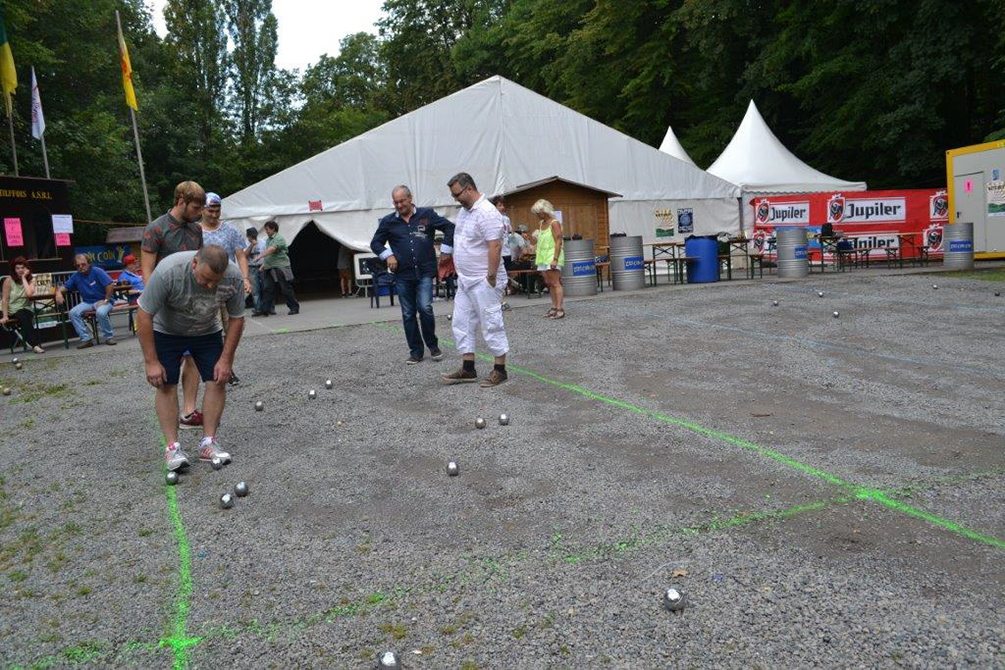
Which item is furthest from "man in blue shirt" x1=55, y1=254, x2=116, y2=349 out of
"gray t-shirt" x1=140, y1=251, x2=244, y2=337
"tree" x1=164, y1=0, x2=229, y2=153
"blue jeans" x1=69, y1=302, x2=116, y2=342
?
"tree" x1=164, y1=0, x2=229, y2=153

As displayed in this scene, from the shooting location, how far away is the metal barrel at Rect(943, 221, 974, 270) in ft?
57.7

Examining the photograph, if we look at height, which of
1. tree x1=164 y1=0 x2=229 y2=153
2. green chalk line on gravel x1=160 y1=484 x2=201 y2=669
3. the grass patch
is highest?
tree x1=164 y1=0 x2=229 y2=153

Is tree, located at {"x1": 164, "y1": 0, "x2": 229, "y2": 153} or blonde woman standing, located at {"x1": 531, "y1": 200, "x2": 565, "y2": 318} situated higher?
tree, located at {"x1": 164, "y1": 0, "x2": 229, "y2": 153}

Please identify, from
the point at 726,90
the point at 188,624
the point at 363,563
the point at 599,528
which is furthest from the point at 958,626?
the point at 726,90

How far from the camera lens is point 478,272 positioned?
294 inches

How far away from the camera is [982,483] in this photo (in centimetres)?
420

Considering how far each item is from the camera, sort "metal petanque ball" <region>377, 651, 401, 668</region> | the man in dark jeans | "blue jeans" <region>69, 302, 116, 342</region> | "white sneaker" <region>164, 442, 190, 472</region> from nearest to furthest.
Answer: "metal petanque ball" <region>377, 651, 401, 668</region>, "white sneaker" <region>164, 442, 190, 472</region>, the man in dark jeans, "blue jeans" <region>69, 302, 116, 342</region>

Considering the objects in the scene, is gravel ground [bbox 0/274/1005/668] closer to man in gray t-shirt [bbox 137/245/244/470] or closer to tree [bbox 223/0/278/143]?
man in gray t-shirt [bbox 137/245/244/470]

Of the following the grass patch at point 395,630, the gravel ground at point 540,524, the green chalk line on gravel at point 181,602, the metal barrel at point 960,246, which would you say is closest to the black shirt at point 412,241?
the gravel ground at point 540,524

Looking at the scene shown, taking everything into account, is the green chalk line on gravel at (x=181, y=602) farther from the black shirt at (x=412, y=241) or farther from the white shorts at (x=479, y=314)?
the black shirt at (x=412, y=241)

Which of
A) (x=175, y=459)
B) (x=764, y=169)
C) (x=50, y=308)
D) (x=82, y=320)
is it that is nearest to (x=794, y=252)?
(x=764, y=169)

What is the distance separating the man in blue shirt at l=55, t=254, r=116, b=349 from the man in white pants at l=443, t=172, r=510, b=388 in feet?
25.8

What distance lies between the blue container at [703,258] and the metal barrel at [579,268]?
3.34 meters

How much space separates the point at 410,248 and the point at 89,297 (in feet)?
24.2
